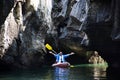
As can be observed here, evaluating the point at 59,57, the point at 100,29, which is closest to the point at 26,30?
the point at 59,57

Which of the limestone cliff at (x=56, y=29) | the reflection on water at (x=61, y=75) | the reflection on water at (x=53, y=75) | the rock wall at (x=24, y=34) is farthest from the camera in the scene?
the rock wall at (x=24, y=34)

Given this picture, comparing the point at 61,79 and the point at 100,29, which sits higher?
the point at 100,29

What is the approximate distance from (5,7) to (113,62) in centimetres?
1103

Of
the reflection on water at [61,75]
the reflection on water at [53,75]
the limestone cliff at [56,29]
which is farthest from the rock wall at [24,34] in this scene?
the reflection on water at [61,75]

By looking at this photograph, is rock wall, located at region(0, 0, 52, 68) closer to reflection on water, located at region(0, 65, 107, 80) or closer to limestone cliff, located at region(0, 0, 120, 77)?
limestone cliff, located at region(0, 0, 120, 77)

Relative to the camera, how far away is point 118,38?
1739 centimetres

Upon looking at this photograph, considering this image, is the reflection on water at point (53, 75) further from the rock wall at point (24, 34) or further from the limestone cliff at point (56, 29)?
the rock wall at point (24, 34)

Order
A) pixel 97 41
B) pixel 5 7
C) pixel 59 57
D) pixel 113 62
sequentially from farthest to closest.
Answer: pixel 59 57
pixel 113 62
pixel 97 41
pixel 5 7

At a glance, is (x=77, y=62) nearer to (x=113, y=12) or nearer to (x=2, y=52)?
(x=2, y=52)

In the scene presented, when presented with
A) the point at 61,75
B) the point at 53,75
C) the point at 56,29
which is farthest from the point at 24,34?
the point at 56,29

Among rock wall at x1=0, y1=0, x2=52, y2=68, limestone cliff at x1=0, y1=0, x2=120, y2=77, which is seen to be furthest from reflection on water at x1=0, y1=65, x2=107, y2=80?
rock wall at x1=0, y1=0, x2=52, y2=68

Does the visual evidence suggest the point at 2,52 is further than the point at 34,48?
No

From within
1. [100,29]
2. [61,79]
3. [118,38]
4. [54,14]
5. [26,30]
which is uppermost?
[54,14]

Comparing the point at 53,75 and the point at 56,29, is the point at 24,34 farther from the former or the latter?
the point at 56,29
